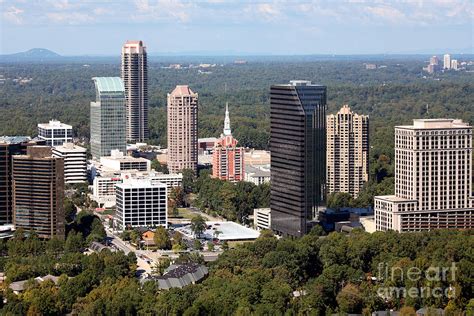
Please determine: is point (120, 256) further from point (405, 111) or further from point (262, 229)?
point (405, 111)

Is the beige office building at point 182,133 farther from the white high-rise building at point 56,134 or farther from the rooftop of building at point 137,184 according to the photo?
the rooftop of building at point 137,184

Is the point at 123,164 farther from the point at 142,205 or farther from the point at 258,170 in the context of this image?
the point at 142,205

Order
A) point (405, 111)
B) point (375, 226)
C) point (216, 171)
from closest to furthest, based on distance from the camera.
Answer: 1. point (375, 226)
2. point (216, 171)
3. point (405, 111)

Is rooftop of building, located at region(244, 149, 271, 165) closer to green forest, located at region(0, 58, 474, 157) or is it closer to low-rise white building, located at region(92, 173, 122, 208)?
green forest, located at region(0, 58, 474, 157)

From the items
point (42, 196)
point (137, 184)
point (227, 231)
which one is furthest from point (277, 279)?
point (137, 184)

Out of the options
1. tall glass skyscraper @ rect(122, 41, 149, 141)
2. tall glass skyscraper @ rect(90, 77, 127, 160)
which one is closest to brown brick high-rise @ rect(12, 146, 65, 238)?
tall glass skyscraper @ rect(90, 77, 127, 160)

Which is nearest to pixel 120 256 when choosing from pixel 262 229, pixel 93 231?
pixel 93 231
